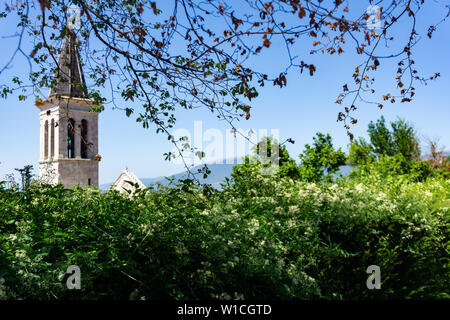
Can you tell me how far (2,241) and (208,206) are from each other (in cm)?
197

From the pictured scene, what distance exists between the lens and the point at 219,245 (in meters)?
3.02

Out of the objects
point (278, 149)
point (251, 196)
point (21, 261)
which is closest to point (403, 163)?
point (278, 149)

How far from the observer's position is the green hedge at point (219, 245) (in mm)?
2734

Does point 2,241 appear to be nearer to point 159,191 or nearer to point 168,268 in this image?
point 168,268

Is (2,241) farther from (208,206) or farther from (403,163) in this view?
(403,163)

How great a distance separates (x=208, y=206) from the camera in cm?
421

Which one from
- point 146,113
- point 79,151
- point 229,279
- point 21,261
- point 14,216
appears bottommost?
point 229,279

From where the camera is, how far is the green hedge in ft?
8.97

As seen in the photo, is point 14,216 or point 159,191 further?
point 159,191
